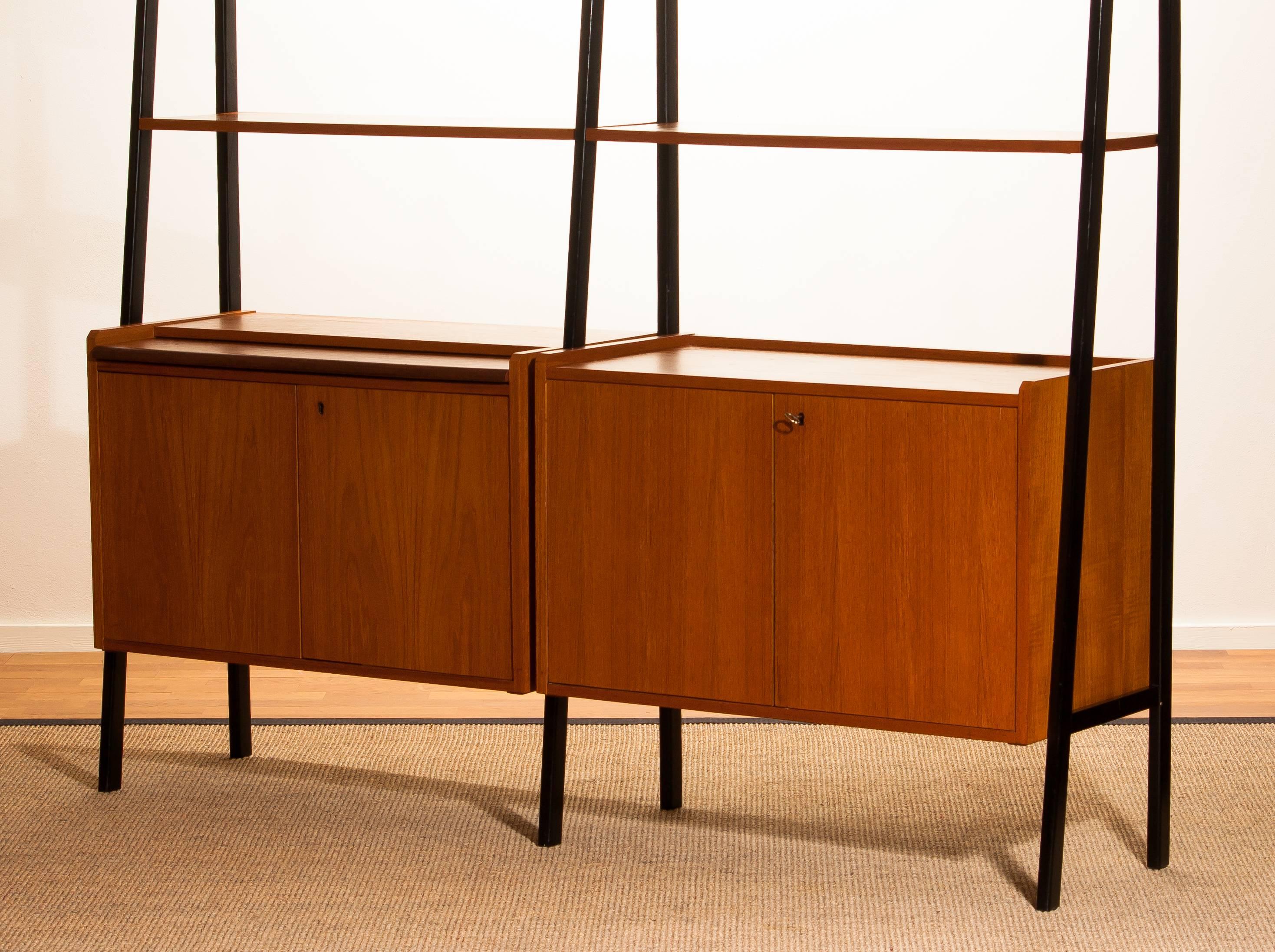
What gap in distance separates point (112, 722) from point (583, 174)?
1.39m

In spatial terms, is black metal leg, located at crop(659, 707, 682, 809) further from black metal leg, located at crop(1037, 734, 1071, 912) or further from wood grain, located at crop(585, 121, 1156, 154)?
wood grain, located at crop(585, 121, 1156, 154)

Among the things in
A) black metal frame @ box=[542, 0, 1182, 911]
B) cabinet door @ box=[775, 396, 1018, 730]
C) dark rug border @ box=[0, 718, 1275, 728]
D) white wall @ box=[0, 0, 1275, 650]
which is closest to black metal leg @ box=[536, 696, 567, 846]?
black metal frame @ box=[542, 0, 1182, 911]

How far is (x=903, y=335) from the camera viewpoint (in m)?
4.23

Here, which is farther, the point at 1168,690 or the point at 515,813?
the point at 515,813

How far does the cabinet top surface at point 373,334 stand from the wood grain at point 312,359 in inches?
0.6

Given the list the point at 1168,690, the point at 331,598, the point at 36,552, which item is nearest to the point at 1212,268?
the point at 1168,690

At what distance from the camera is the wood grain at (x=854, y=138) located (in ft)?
8.50

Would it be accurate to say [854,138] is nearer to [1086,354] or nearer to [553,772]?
[1086,354]

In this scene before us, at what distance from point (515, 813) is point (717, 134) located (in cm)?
128

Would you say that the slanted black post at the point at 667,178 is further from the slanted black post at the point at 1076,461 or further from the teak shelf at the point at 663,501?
the slanted black post at the point at 1076,461

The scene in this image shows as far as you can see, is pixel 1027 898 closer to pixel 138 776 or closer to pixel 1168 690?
pixel 1168 690

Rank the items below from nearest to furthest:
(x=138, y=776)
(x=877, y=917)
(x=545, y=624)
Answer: (x=877, y=917), (x=545, y=624), (x=138, y=776)

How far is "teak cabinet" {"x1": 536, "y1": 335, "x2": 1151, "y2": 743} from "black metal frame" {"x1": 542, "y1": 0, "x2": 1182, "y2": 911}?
0.11 ft

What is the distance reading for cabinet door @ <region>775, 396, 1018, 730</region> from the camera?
262cm
